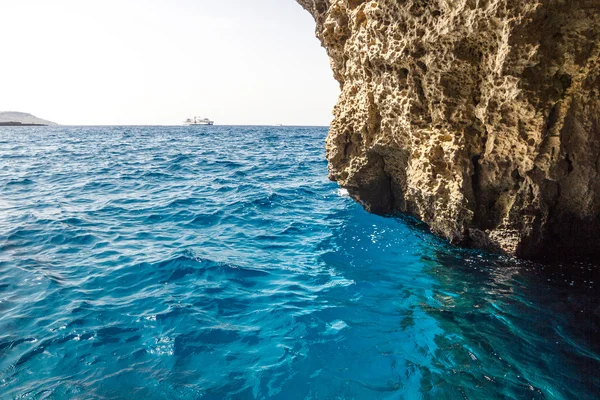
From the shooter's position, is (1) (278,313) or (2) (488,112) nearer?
(1) (278,313)

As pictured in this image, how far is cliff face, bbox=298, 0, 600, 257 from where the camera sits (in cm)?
508

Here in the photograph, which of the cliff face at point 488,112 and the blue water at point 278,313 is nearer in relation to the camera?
the blue water at point 278,313

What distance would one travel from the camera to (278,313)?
5668 millimetres

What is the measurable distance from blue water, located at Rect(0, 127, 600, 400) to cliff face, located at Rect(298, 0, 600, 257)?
0.89 m

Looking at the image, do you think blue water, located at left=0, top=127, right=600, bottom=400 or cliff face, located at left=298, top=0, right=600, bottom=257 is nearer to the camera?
blue water, located at left=0, top=127, right=600, bottom=400

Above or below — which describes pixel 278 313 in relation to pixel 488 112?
below

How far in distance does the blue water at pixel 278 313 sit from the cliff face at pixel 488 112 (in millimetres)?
886

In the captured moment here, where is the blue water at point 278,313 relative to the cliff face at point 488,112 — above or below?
below

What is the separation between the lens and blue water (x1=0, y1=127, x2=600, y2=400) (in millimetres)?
4215

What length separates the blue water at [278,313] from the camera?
421cm

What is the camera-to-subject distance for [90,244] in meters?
8.31

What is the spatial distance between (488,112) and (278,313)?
4.91 meters

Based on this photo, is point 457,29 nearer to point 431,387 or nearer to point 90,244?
point 431,387

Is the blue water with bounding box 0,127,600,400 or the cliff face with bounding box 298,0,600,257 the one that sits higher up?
the cliff face with bounding box 298,0,600,257
